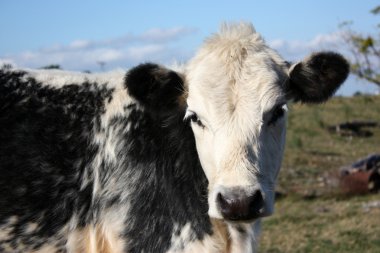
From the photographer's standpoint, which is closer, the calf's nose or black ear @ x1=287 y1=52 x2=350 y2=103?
the calf's nose

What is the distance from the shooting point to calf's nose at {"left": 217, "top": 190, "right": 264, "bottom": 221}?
3789 millimetres

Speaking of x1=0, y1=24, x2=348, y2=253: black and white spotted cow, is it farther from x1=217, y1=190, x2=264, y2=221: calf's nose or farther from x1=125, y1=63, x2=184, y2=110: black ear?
x1=217, y1=190, x2=264, y2=221: calf's nose

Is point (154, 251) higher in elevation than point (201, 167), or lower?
lower

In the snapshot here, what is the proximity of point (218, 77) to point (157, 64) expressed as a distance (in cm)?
54

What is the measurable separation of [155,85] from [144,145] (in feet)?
1.42

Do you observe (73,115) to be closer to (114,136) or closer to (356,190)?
(114,136)

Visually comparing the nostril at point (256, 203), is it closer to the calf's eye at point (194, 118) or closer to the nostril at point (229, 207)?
the nostril at point (229, 207)

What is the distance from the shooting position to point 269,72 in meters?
4.43

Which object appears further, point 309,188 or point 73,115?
point 309,188

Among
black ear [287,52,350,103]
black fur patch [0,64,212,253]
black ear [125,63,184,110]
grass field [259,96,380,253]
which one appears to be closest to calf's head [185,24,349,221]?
black ear [287,52,350,103]

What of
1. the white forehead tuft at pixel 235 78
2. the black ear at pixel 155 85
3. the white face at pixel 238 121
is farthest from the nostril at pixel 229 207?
the black ear at pixel 155 85

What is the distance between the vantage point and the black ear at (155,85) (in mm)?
4641

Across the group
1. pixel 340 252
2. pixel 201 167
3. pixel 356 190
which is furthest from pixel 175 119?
pixel 356 190

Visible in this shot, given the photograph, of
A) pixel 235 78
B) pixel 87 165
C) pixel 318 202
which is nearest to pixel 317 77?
pixel 235 78
